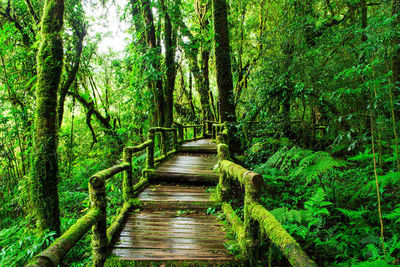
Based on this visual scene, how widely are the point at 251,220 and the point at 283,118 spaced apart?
4.07 m

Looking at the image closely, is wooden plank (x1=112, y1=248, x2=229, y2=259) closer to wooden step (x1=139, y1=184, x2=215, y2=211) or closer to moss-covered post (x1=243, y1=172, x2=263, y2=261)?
moss-covered post (x1=243, y1=172, x2=263, y2=261)

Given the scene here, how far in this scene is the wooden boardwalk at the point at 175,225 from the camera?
2906 millimetres

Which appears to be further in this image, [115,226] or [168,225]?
[168,225]

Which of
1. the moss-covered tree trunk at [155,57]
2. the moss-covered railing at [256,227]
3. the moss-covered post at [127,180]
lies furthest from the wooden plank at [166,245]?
the moss-covered tree trunk at [155,57]

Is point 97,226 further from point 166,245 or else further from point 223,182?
point 223,182

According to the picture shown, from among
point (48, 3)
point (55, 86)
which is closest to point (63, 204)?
point (55, 86)

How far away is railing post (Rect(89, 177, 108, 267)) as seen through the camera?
2.82 meters

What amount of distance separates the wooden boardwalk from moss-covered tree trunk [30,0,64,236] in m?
1.68

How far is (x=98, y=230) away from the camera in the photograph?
2826mm

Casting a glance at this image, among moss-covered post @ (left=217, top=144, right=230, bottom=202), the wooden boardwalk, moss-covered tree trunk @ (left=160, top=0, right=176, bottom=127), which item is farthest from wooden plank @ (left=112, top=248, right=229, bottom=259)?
moss-covered tree trunk @ (left=160, top=0, right=176, bottom=127)

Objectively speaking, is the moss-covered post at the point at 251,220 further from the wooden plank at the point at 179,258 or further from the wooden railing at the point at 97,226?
the wooden railing at the point at 97,226

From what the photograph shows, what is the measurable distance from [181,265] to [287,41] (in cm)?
597

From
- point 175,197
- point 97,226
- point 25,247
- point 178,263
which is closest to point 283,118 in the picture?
point 175,197

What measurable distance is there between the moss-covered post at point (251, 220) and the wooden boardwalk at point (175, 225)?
0.34 m
